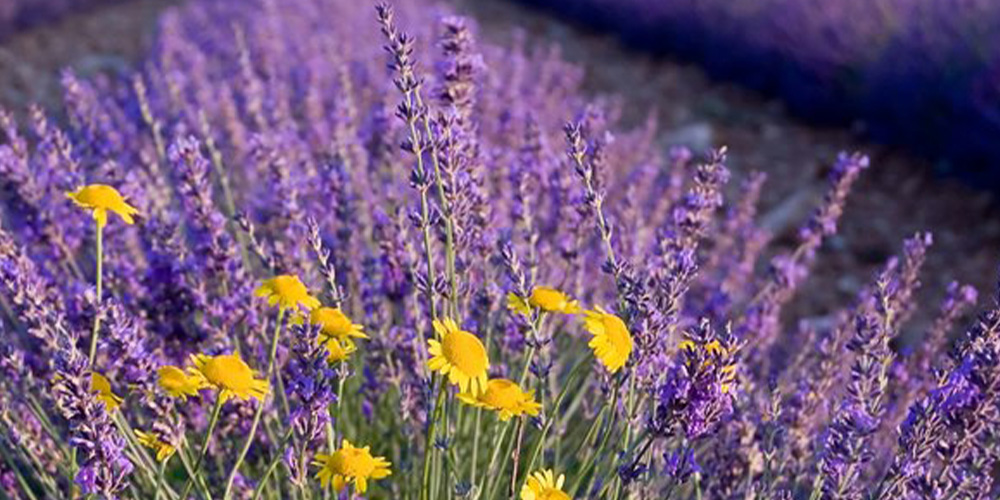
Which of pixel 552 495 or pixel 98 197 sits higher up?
pixel 98 197

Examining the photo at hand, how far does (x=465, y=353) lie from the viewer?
1451 millimetres

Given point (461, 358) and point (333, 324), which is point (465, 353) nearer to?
point (461, 358)

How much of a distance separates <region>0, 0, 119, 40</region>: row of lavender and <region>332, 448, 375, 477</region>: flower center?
751cm

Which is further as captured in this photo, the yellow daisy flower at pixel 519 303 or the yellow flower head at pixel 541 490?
the yellow daisy flower at pixel 519 303

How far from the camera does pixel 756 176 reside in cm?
306

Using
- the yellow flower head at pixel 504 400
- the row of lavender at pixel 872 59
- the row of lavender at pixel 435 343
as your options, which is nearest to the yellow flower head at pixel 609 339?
the row of lavender at pixel 435 343

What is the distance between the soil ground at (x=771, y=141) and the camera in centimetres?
455

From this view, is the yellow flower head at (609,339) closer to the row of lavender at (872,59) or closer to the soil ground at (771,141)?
the soil ground at (771,141)

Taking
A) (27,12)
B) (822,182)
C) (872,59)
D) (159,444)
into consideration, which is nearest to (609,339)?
(159,444)

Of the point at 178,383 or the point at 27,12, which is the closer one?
the point at 178,383

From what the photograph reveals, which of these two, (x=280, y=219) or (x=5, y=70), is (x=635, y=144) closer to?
(x=280, y=219)

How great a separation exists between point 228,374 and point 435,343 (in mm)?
261

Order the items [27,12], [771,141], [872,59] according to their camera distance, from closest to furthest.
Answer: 1. [872,59]
2. [771,141]
3. [27,12]

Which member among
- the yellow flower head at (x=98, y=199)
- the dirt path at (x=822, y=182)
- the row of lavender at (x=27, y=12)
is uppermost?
the row of lavender at (x=27, y=12)
